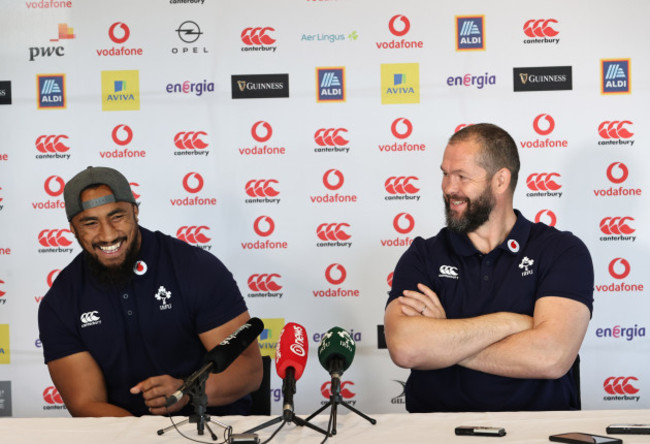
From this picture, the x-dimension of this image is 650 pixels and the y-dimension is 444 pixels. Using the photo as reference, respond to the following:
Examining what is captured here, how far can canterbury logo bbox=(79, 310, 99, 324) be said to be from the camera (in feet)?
9.48

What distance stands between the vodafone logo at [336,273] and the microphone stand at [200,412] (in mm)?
2299

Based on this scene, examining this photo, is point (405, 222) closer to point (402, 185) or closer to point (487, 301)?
point (402, 185)

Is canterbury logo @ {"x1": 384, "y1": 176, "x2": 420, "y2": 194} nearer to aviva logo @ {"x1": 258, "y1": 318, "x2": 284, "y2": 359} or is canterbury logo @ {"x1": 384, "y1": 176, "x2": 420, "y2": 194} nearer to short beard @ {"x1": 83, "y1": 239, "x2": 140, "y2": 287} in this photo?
aviva logo @ {"x1": 258, "y1": 318, "x2": 284, "y2": 359}

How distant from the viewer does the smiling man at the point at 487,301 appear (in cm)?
254

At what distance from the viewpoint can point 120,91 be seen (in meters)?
4.46

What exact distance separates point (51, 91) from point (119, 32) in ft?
1.79

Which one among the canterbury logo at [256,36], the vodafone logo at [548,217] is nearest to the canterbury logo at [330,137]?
the canterbury logo at [256,36]

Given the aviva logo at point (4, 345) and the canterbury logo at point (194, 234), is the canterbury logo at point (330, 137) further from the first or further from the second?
the aviva logo at point (4, 345)

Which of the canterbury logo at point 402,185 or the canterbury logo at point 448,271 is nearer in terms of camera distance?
the canterbury logo at point 448,271

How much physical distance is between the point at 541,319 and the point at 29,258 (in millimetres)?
3161

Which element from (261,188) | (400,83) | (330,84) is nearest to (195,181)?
(261,188)

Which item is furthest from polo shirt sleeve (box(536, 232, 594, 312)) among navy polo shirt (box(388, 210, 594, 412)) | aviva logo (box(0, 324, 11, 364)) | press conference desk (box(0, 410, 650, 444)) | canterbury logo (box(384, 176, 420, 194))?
aviva logo (box(0, 324, 11, 364))

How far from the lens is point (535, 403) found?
2646 mm

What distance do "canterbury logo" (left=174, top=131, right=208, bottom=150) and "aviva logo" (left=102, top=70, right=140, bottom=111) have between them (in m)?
0.31
